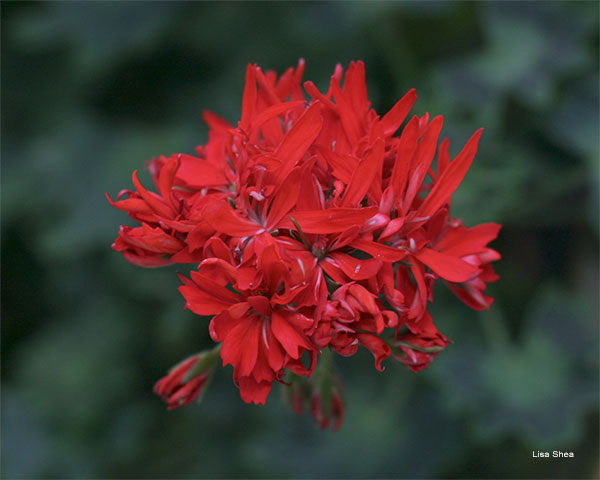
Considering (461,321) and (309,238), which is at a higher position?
(309,238)

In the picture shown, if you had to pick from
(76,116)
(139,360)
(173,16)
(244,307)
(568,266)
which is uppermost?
(173,16)

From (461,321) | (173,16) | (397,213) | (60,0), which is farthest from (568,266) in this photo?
(60,0)

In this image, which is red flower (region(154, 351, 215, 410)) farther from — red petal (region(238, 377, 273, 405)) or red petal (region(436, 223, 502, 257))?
red petal (region(436, 223, 502, 257))

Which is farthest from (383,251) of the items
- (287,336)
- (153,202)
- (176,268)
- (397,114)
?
(176,268)

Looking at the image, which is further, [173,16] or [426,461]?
[173,16]

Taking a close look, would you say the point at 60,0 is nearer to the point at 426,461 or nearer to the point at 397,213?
the point at 397,213

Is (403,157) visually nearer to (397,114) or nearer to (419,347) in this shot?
(397,114)

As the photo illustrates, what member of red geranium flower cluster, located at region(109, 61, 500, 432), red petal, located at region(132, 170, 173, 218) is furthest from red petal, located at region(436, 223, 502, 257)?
red petal, located at region(132, 170, 173, 218)
